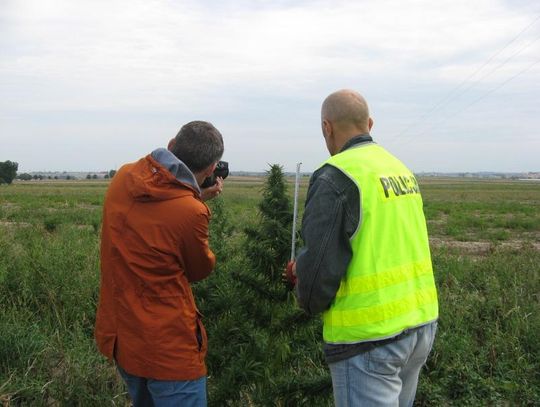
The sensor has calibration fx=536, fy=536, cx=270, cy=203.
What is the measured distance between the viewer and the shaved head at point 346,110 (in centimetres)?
251

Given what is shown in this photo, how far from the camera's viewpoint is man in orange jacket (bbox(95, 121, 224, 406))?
250cm

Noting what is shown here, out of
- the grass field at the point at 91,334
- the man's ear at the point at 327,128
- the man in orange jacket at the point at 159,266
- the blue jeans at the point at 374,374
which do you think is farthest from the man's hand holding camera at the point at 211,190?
the blue jeans at the point at 374,374

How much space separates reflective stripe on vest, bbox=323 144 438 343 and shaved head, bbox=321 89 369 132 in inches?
6.0

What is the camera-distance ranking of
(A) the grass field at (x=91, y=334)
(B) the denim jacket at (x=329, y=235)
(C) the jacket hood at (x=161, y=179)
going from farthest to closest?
(A) the grass field at (x=91, y=334) < (C) the jacket hood at (x=161, y=179) < (B) the denim jacket at (x=329, y=235)

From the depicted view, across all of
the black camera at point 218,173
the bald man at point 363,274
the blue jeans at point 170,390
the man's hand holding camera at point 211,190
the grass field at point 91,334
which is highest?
the black camera at point 218,173

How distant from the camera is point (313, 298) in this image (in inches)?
93.0

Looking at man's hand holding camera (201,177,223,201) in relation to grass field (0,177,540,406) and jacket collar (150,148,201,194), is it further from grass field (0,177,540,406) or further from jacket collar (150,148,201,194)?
grass field (0,177,540,406)

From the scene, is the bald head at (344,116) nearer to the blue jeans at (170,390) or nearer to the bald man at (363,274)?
the bald man at (363,274)

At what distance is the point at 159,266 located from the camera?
2.51m

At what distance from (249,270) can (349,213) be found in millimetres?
1701

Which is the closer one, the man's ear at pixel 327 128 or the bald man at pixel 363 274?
the bald man at pixel 363 274

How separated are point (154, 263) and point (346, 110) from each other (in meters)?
1.15

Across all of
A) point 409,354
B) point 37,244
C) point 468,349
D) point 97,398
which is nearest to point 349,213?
point 409,354

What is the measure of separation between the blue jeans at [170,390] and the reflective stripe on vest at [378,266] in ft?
2.36
